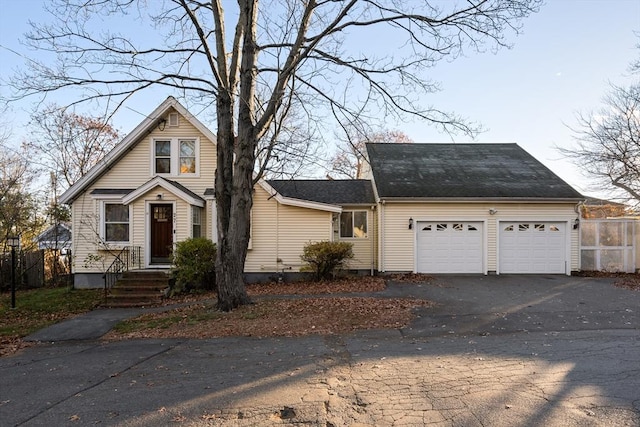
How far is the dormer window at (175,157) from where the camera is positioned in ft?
50.4

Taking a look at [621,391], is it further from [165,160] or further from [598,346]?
[165,160]

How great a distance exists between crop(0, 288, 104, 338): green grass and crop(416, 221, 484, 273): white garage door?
11.6 metres

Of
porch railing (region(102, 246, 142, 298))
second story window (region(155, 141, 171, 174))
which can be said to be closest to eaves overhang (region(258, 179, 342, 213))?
second story window (region(155, 141, 171, 174))

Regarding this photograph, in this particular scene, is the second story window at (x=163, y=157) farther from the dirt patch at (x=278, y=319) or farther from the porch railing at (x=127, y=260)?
the dirt patch at (x=278, y=319)

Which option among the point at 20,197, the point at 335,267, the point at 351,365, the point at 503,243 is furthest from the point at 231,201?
the point at 20,197

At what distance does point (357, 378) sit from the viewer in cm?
502

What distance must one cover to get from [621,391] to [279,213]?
12.3 meters

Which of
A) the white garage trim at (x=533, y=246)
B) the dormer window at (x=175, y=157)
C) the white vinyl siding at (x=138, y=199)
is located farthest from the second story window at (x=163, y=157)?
the white garage trim at (x=533, y=246)

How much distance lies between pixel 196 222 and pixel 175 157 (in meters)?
2.72

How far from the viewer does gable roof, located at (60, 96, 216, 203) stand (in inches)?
577

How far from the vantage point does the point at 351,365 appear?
18.3 feet

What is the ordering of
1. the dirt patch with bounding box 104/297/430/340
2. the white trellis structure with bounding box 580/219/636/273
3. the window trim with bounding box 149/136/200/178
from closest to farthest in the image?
1. the dirt patch with bounding box 104/297/430/340
2. the window trim with bounding box 149/136/200/178
3. the white trellis structure with bounding box 580/219/636/273

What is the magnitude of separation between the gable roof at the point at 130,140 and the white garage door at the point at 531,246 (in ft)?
40.4

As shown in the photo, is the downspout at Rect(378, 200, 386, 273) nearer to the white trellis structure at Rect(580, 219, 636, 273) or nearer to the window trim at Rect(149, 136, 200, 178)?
the window trim at Rect(149, 136, 200, 178)
